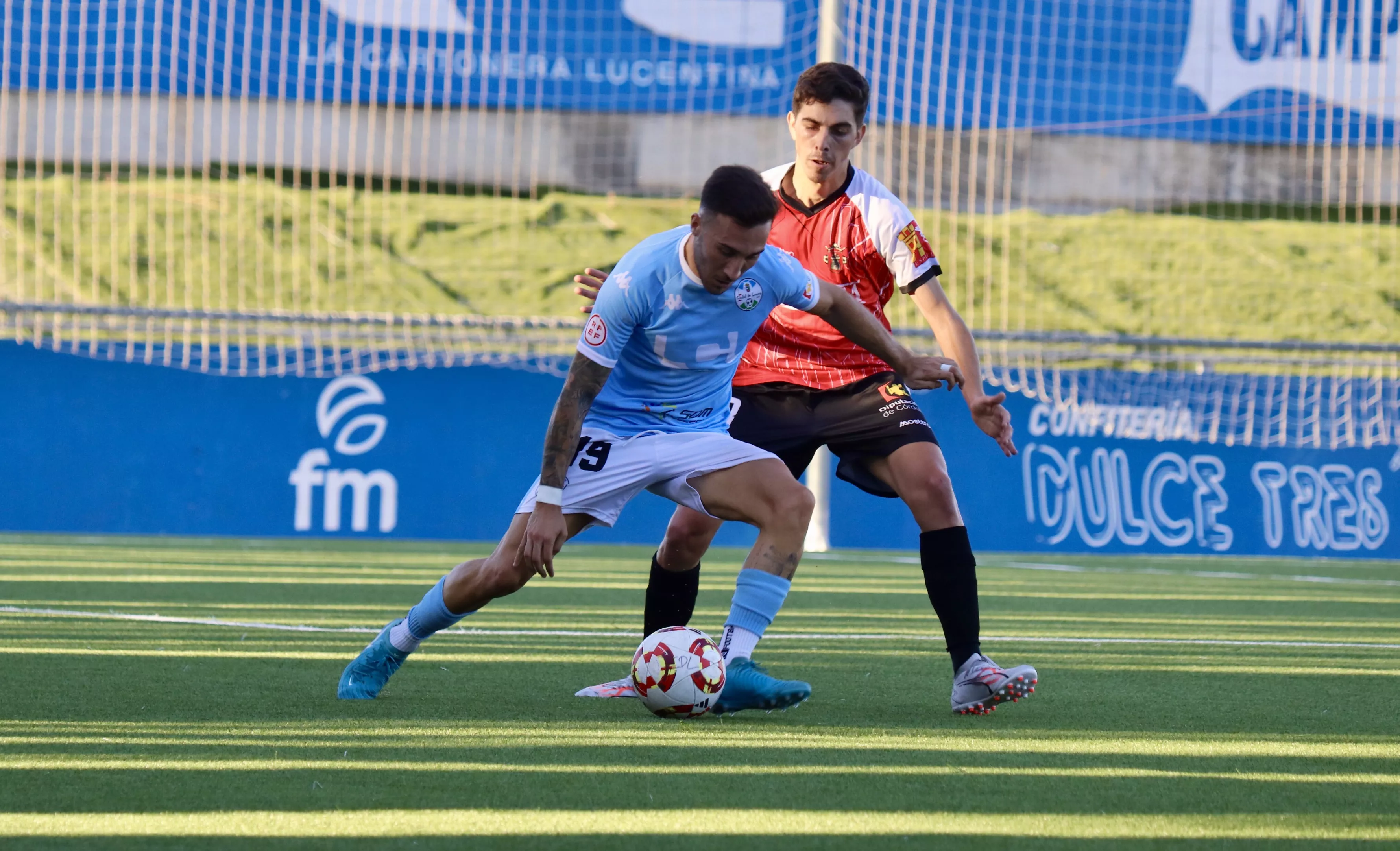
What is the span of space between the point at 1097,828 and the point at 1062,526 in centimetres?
1079

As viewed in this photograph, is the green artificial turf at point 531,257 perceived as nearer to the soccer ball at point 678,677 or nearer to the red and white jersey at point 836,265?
the red and white jersey at point 836,265

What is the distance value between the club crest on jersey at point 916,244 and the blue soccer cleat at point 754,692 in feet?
4.50

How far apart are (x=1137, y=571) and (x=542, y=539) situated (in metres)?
8.25

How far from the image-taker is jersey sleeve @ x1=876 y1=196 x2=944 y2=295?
499cm

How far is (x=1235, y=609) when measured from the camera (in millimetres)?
8594

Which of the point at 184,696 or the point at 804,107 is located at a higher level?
the point at 804,107

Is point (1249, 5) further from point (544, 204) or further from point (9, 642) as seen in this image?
point (9, 642)

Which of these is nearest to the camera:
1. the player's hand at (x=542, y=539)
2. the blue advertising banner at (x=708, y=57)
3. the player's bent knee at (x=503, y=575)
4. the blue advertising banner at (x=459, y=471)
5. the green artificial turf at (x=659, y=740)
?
the green artificial turf at (x=659, y=740)

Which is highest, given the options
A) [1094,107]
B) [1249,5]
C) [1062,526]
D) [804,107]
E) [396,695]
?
[1249,5]

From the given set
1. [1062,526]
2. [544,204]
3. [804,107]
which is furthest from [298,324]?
[544,204]

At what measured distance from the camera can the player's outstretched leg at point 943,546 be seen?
4656 millimetres

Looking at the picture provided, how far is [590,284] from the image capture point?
4812 mm

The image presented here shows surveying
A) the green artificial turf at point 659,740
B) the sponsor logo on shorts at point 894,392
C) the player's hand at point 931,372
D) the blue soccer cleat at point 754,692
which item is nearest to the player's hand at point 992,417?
the player's hand at point 931,372

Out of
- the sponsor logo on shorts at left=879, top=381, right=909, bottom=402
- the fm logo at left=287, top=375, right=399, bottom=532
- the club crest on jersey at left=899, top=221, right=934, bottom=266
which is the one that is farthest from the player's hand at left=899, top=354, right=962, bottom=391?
the fm logo at left=287, top=375, right=399, bottom=532
